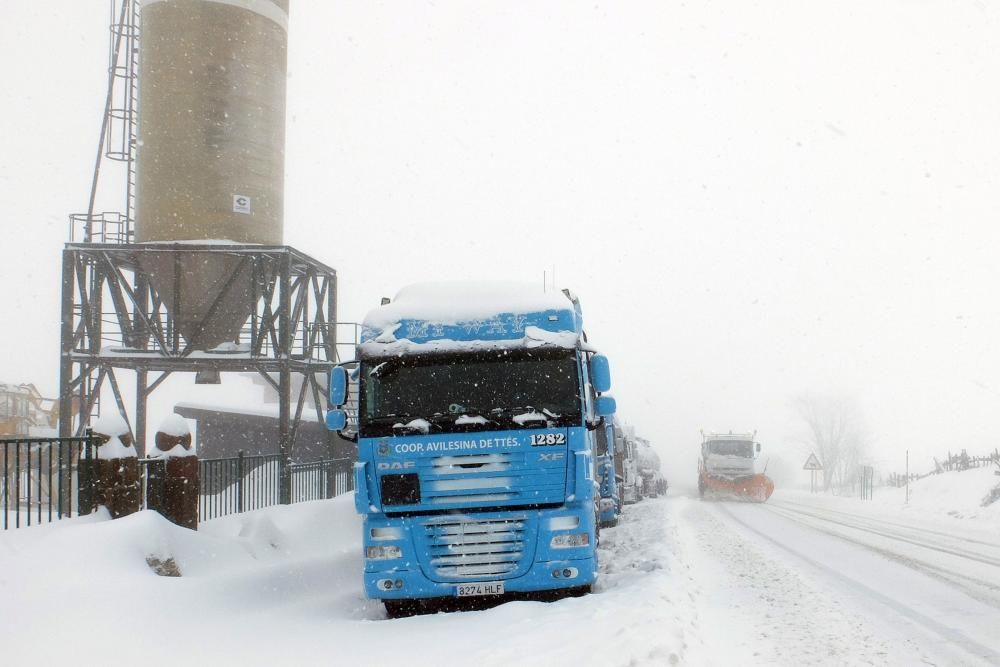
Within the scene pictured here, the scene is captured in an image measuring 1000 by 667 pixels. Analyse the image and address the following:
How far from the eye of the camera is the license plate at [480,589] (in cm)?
855

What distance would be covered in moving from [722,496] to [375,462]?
2883cm

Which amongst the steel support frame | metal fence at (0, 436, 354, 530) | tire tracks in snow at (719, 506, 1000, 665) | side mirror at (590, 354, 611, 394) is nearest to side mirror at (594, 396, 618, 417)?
side mirror at (590, 354, 611, 394)

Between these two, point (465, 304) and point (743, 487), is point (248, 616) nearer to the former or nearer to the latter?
point (465, 304)

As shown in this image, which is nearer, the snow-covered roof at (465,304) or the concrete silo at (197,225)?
the snow-covered roof at (465,304)

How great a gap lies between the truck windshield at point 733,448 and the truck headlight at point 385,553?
25.8m

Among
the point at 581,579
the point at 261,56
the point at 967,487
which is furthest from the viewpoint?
the point at 967,487

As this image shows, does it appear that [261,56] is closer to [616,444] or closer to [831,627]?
[616,444]

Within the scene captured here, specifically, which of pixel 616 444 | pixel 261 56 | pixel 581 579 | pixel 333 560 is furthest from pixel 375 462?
pixel 261 56

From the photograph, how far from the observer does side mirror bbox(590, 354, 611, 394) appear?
9406 millimetres

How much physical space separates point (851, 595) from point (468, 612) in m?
4.06

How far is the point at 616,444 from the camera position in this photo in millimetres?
20094

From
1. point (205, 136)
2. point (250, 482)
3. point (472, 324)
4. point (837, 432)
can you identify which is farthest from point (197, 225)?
point (837, 432)

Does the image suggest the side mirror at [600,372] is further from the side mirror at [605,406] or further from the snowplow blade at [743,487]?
the snowplow blade at [743,487]

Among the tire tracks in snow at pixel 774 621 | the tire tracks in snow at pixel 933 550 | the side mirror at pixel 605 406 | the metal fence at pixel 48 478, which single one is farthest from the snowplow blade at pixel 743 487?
the side mirror at pixel 605 406
